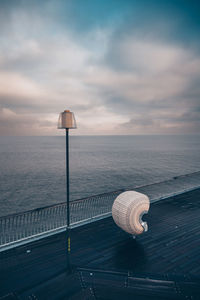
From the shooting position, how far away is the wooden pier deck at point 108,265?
6.07 meters

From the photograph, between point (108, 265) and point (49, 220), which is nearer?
point (108, 265)

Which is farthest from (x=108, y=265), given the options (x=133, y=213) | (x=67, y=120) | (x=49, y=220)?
(x=49, y=220)

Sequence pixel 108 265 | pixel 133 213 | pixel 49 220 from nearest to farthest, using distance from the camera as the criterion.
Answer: pixel 108 265 < pixel 133 213 < pixel 49 220

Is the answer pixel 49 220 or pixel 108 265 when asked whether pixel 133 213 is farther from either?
pixel 49 220

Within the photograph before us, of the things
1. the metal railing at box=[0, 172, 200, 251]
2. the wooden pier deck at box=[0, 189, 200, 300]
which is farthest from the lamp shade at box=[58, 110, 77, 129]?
the wooden pier deck at box=[0, 189, 200, 300]

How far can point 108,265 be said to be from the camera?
23.8 ft

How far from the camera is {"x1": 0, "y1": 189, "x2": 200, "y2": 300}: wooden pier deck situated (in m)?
6.07

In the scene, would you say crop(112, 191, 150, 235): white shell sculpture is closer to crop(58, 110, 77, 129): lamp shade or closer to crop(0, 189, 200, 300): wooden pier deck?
crop(0, 189, 200, 300): wooden pier deck

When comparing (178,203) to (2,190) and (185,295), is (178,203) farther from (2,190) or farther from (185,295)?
(2,190)

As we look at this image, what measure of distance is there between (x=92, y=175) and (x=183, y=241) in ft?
149

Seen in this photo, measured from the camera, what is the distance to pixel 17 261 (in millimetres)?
7418

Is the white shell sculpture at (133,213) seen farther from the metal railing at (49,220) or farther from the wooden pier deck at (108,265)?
the metal railing at (49,220)

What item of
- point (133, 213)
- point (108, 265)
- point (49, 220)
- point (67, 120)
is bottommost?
point (49, 220)

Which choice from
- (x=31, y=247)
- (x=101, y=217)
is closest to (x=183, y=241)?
(x=101, y=217)
